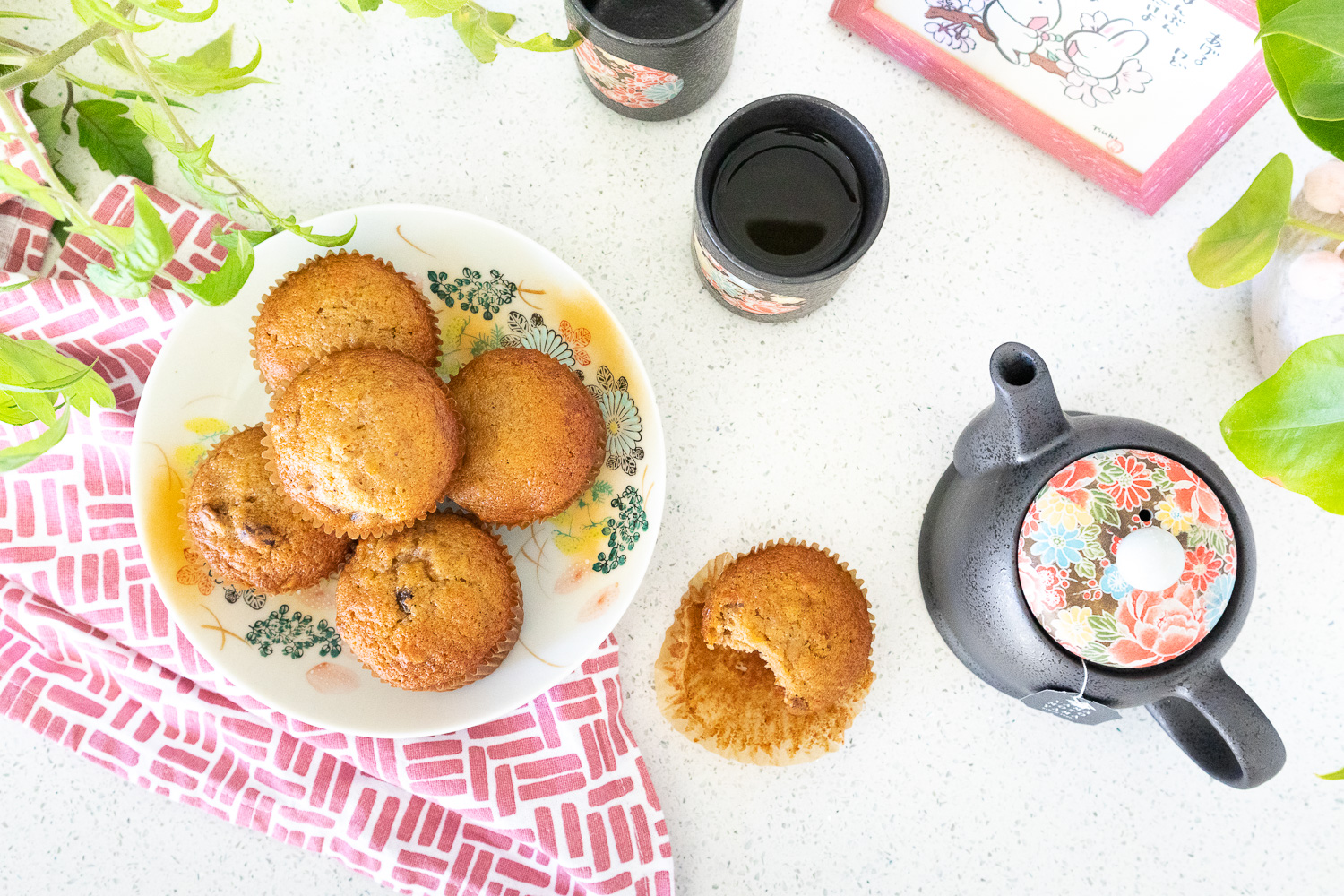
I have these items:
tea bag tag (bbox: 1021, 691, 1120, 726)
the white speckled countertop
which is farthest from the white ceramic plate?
tea bag tag (bbox: 1021, 691, 1120, 726)

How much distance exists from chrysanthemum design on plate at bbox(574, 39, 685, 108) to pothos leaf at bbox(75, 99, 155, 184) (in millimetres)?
575

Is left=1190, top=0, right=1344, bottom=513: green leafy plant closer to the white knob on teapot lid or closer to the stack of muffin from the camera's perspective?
the white knob on teapot lid

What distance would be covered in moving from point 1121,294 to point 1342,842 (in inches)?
28.9

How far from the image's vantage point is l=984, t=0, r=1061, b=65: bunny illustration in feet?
3.05

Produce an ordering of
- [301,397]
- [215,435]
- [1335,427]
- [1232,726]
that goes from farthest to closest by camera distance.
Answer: [215,435] < [301,397] < [1232,726] < [1335,427]

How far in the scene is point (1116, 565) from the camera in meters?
0.75

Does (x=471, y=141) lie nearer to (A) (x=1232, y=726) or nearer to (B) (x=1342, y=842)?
(A) (x=1232, y=726)

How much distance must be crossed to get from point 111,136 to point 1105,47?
119cm

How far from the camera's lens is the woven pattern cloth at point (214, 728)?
1.03 metres

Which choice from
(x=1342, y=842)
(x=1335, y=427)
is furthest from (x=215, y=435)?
(x=1342, y=842)

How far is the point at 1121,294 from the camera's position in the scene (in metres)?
1.10

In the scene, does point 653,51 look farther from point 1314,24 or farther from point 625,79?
point 1314,24

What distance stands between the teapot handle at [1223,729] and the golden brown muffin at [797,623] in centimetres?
31

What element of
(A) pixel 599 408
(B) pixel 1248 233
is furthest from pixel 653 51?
(B) pixel 1248 233
